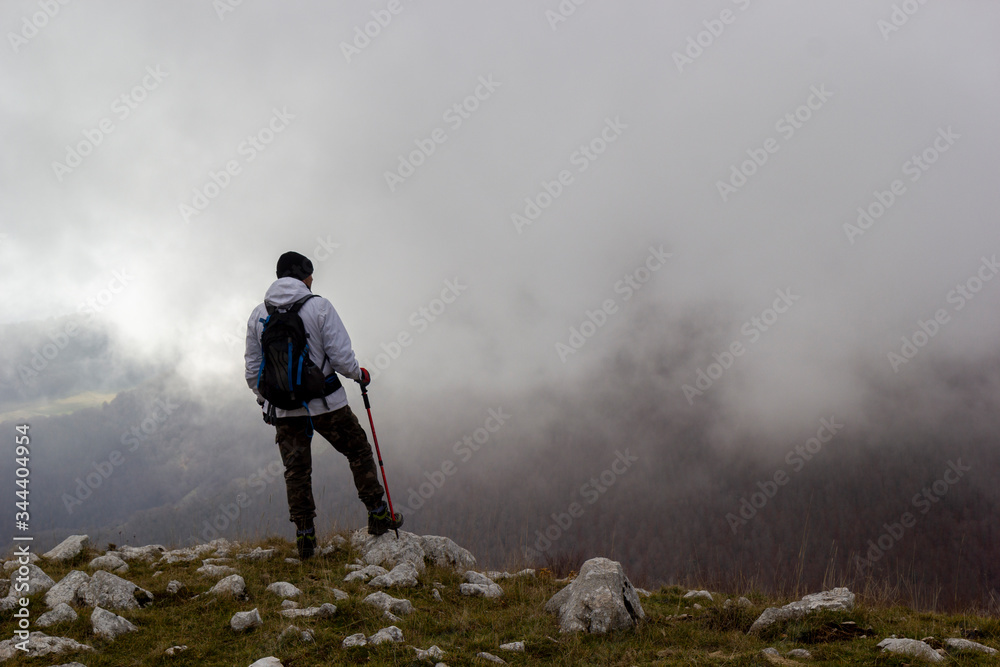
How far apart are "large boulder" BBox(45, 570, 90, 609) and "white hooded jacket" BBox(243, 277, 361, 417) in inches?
114

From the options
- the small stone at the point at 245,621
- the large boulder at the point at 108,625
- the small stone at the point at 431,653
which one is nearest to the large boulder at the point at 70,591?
the large boulder at the point at 108,625

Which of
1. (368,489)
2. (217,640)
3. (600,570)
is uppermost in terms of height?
(368,489)

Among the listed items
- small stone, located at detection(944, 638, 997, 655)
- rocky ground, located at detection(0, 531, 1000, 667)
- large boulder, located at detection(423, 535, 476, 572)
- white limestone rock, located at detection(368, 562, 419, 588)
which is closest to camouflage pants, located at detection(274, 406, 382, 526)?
rocky ground, located at detection(0, 531, 1000, 667)

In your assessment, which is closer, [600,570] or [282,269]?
[600,570]

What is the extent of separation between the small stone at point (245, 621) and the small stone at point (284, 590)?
2.94 feet

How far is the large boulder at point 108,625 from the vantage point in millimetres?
5562

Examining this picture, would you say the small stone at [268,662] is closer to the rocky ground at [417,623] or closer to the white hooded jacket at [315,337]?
the rocky ground at [417,623]

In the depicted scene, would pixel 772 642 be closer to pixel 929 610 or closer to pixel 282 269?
pixel 929 610

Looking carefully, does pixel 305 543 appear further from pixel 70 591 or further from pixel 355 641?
pixel 355 641

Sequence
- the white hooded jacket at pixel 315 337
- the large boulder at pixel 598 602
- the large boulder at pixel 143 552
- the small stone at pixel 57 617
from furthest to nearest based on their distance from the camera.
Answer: the large boulder at pixel 143 552, the white hooded jacket at pixel 315 337, the large boulder at pixel 598 602, the small stone at pixel 57 617

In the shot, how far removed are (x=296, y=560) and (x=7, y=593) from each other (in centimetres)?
333

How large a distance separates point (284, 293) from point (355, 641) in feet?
15.2

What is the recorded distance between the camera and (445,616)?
21.2ft

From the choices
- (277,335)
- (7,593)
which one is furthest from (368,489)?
(7,593)
